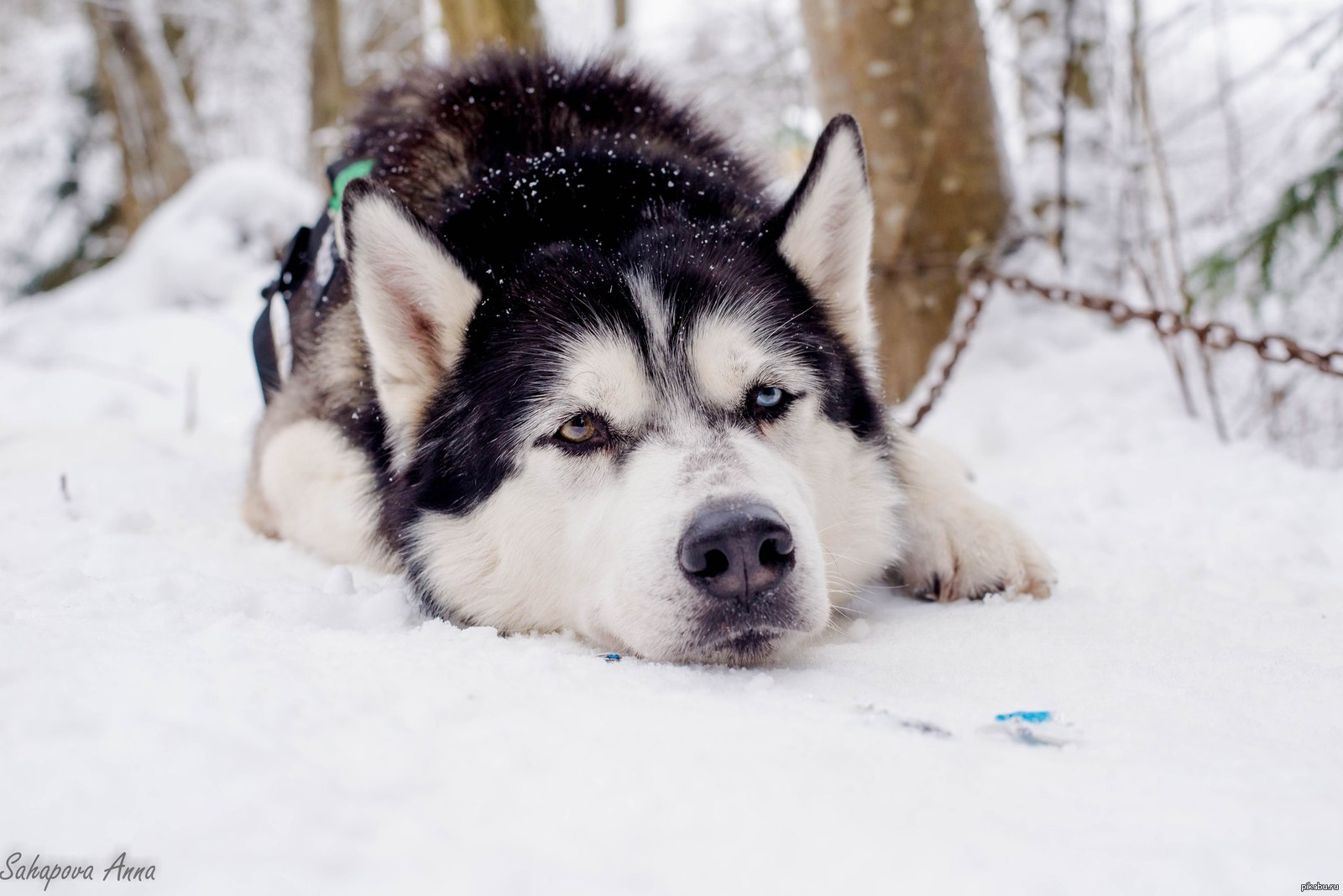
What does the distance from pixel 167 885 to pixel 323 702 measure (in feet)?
1.25

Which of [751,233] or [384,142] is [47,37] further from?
[751,233]

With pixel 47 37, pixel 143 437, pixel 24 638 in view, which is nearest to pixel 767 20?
pixel 143 437

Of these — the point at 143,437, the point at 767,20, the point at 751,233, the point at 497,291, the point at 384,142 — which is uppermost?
the point at 767,20

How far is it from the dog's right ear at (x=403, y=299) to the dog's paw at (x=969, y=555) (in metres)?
1.31

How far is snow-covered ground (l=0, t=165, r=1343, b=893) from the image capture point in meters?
0.99

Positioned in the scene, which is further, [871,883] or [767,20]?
[767,20]

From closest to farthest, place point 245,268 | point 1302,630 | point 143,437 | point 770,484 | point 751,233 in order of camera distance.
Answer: point 770,484 → point 1302,630 → point 751,233 → point 143,437 → point 245,268

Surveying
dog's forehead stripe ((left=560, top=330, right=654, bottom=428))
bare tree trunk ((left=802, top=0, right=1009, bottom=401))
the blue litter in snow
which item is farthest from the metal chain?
the blue litter in snow

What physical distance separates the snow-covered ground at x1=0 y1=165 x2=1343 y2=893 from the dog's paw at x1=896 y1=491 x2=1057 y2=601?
0.10 m

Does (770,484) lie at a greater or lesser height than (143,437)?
greater

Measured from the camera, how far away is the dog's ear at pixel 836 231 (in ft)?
7.62

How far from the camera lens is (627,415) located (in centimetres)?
206

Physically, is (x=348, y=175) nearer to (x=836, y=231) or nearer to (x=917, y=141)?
(x=836, y=231)

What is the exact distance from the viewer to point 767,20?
10773mm
